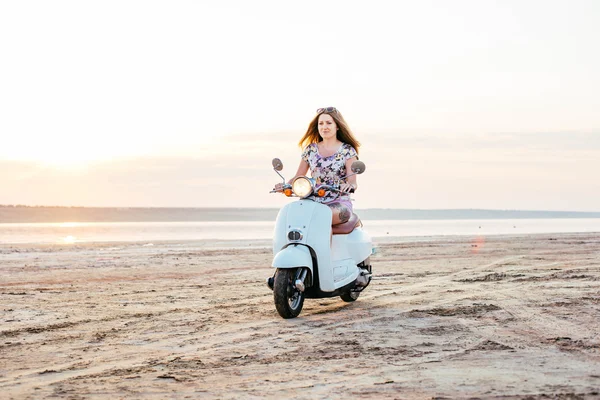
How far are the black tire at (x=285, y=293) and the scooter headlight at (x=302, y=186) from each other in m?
0.79

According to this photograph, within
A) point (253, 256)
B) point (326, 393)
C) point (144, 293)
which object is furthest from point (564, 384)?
point (253, 256)

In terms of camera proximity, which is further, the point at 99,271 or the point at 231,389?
the point at 99,271

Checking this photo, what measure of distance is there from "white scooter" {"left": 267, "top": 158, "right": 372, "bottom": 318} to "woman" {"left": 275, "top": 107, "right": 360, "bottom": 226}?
1.00 ft

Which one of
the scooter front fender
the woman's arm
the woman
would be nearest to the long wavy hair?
the woman

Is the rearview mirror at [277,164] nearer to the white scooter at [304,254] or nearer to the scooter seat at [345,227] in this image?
the white scooter at [304,254]

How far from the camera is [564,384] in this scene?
4066 millimetres

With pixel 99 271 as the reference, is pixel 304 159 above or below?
above

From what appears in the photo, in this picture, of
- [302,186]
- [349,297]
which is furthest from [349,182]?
[349,297]

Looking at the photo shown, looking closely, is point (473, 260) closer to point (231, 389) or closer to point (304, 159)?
point (304, 159)

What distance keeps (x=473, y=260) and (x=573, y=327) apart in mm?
8373

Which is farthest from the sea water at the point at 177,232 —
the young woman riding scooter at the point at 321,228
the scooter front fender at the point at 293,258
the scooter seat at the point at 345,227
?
the scooter front fender at the point at 293,258

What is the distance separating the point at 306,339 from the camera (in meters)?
5.64

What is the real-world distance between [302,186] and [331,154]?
0.87 metres

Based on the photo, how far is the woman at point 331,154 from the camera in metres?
7.55
